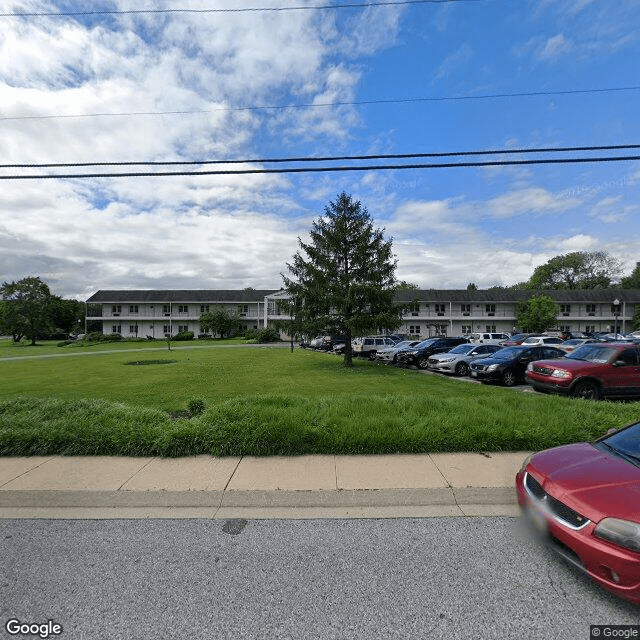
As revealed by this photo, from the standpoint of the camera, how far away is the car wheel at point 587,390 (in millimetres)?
10031

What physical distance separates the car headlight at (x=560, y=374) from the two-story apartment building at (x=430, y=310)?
45.5 meters

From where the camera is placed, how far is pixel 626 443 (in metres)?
3.67

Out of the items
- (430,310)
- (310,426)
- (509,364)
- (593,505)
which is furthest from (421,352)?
(430,310)

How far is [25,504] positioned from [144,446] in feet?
5.23

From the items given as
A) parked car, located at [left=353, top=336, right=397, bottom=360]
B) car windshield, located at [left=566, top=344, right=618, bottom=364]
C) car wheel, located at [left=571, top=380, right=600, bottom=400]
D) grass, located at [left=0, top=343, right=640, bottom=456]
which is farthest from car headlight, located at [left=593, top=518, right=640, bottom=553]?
parked car, located at [left=353, top=336, right=397, bottom=360]

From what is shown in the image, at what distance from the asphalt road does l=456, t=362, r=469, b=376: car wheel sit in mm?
13907

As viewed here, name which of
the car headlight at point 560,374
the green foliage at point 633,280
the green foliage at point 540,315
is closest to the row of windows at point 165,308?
the green foliage at point 540,315

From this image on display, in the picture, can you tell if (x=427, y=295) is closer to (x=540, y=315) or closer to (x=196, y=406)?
(x=540, y=315)

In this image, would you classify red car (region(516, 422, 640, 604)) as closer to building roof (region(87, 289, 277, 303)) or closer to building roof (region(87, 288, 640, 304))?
building roof (region(87, 288, 640, 304))

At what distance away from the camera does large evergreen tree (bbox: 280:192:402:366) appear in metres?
19.0

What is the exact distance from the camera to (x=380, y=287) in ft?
63.1

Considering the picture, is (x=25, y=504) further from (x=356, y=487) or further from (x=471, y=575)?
(x=471, y=575)

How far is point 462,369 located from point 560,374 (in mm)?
6740

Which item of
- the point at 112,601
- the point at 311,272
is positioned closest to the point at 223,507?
the point at 112,601
